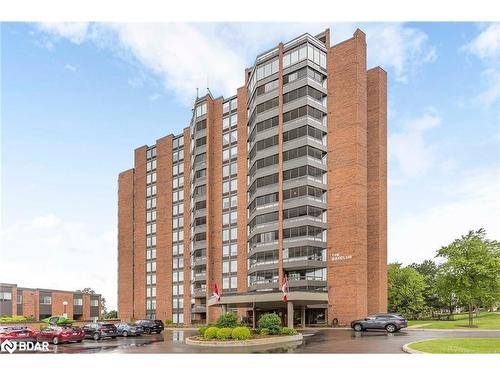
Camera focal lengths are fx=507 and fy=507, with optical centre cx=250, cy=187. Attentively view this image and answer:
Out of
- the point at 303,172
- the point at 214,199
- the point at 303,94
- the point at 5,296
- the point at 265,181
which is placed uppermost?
the point at 303,94

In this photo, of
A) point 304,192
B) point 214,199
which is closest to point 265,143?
point 304,192

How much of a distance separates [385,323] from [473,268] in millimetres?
13907

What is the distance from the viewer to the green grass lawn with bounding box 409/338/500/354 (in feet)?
78.3

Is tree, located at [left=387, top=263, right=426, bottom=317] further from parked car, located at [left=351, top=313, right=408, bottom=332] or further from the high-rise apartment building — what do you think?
parked car, located at [left=351, top=313, right=408, bottom=332]

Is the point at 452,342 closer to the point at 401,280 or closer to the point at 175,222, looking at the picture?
the point at 401,280

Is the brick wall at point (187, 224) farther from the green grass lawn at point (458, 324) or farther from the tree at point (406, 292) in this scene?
the green grass lawn at point (458, 324)

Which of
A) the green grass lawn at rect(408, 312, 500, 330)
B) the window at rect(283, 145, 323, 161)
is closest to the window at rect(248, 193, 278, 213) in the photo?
the window at rect(283, 145, 323, 161)

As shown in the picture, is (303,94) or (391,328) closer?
(391,328)

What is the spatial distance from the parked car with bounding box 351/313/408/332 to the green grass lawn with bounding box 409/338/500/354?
39.5 ft

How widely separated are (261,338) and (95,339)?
1664 cm

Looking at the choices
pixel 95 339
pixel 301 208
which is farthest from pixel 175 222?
pixel 95 339

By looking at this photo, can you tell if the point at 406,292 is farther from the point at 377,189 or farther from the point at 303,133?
the point at 303,133

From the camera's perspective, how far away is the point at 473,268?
49250 mm

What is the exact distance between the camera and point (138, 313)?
90.9 m
